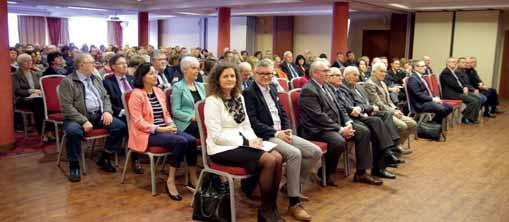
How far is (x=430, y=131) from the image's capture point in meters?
6.54

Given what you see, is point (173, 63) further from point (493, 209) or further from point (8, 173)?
point (493, 209)

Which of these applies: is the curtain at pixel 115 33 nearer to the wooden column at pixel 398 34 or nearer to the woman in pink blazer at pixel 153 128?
the wooden column at pixel 398 34

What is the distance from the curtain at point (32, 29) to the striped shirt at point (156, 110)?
18.5 m

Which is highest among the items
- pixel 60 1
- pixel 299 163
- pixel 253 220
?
pixel 60 1

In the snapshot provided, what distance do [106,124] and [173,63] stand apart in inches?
100

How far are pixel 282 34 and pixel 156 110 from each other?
12923 mm

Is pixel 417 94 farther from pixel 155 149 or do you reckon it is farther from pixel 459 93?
pixel 155 149

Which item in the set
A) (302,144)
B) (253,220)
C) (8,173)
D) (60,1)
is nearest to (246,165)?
(253,220)

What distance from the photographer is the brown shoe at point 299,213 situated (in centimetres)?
343

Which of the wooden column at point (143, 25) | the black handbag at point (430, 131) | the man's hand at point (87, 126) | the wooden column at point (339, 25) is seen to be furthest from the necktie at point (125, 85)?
the wooden column at point (143, 25)

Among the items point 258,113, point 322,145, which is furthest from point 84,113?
point 322,145

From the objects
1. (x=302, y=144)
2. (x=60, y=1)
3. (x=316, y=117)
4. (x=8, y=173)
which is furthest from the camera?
(x=60, y=1)

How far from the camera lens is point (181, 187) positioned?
4.12 meters

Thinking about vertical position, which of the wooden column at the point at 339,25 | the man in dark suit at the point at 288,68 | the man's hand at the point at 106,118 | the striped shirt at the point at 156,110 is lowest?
the man's hand at the point at 106,118
